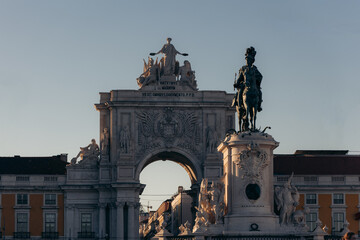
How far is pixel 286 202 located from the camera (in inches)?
1988

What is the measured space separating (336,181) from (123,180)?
64.7ft

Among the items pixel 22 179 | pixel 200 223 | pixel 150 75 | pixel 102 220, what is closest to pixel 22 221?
pixel 22 179

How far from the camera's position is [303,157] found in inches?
4343

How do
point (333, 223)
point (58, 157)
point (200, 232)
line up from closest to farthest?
point (200, 232) < point (333, 223) < point (58, 157)

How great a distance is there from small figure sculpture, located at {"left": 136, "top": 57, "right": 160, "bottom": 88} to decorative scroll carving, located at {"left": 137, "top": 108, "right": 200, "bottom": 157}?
2919 millimetres

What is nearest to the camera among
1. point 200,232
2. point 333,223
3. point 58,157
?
point 200,232

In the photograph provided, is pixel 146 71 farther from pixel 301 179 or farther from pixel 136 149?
pixel 301 179

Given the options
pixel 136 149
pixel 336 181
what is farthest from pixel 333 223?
pixel 136 149

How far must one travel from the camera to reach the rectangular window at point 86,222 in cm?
10819

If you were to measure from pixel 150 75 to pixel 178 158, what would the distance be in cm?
889

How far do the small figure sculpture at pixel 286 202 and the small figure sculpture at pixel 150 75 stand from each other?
192 ft

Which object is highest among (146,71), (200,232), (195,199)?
(146,71)

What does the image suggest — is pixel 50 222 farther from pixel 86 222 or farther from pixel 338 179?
pixel 338 179

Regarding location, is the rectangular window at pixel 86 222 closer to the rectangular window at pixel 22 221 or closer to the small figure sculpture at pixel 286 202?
the rectangular window at pixel 22 221
